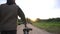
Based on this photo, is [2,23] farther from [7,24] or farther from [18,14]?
[18,14]

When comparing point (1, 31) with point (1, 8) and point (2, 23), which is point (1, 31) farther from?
point (1, 8)

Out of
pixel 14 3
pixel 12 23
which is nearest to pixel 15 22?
pixel 12 23

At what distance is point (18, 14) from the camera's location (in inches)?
161

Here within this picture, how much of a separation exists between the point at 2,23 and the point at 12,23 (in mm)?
165

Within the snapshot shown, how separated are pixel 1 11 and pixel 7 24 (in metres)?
0.23

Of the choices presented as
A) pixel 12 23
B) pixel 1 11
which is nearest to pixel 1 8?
pixel 1 11

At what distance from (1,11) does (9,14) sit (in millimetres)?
137

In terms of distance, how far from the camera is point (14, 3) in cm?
395

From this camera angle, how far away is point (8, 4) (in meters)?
3.90

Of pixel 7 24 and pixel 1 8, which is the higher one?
pixel 1 8

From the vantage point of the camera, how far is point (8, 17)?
3.91 m

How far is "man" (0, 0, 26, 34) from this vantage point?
12.6ft

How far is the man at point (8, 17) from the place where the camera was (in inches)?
152

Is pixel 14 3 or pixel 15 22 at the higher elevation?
pixel 14 3
